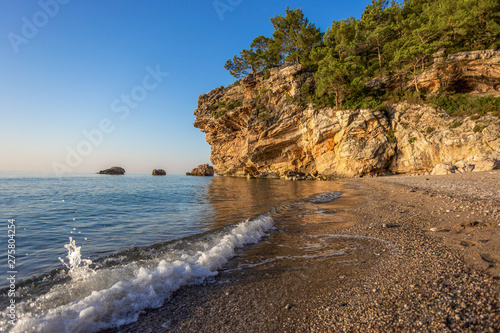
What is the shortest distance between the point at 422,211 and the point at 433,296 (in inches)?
270

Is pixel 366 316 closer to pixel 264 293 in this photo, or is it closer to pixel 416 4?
pixel 264 293

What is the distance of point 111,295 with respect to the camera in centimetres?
343

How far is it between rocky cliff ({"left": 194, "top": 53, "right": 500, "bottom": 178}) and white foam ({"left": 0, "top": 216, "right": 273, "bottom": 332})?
25463 mm

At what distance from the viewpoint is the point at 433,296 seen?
291 cm

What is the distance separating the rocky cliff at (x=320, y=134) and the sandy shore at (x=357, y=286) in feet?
69.2

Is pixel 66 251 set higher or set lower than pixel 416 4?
lower

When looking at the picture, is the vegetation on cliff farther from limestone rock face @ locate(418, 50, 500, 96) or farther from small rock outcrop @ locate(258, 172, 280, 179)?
small rock outcrop @ locate(258, 172, 280, 179)

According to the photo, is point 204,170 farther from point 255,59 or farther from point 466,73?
point 466,73

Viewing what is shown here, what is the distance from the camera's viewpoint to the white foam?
2.88 metres

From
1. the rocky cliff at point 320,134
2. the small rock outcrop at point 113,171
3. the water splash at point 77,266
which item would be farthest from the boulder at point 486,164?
the small rock outcrop at point 113,171

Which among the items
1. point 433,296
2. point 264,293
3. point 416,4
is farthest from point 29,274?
point 416,4

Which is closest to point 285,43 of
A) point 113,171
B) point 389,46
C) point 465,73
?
point 389,46

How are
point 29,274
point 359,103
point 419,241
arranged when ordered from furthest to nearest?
point 359,103, point 419,241, point 29,274

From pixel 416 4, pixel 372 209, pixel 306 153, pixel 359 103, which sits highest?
pixel 416 4
